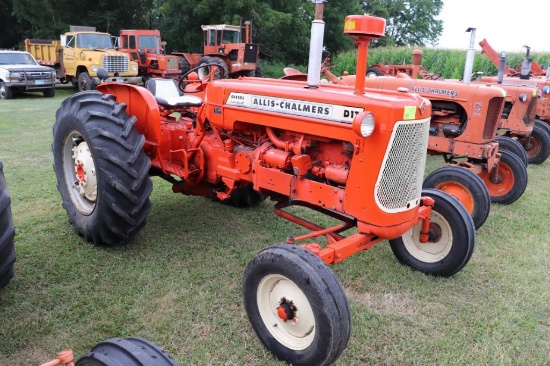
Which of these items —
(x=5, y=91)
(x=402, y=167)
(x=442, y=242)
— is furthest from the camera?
(x=5, y=91)

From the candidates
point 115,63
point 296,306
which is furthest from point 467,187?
point 115,63

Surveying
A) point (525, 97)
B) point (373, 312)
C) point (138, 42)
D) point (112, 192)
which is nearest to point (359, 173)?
point (373, 312)

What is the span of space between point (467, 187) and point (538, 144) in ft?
13.8

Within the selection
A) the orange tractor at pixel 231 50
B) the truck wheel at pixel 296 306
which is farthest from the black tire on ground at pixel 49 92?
the truck wheel at pixel 296 306

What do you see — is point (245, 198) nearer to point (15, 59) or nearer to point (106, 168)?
point (106, 168)

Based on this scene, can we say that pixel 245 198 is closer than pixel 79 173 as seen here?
No

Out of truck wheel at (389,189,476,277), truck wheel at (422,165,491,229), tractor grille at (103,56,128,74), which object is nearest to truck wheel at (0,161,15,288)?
truck wheel at (389,189,476,277)

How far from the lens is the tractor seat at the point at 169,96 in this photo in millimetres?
3881

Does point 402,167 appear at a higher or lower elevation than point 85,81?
higher

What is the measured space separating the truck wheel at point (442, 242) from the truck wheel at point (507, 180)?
2.43 m

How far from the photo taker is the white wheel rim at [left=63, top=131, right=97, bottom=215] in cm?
363

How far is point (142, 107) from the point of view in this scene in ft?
12.2

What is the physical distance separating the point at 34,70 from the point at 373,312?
14.4 m

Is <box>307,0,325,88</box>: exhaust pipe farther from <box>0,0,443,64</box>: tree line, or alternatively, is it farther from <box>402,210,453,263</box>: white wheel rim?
<box>0,0,443,64</box>: tree line
